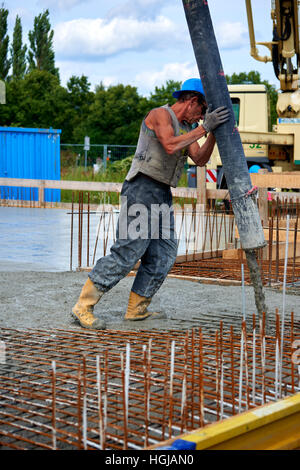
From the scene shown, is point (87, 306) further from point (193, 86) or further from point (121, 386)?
point (193, 86)

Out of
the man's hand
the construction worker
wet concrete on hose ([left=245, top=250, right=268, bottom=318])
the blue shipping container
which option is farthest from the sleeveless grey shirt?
the blue shipping container

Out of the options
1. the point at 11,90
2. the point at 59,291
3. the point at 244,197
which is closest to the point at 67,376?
the point at 244,197

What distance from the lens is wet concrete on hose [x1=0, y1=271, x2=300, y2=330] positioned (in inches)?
197

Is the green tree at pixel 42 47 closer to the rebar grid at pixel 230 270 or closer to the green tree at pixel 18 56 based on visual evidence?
the green tree at pixel 18 56

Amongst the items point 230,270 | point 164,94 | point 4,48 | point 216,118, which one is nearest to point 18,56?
point 4,48

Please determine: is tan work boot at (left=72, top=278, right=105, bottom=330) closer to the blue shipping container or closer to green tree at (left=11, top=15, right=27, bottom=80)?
the blue shipping container

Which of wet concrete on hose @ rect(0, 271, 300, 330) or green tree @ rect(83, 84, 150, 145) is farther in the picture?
green tree @ rect(83, 84, 150, 145)

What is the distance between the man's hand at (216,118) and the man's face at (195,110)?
463 mm

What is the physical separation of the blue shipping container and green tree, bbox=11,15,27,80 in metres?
24.5

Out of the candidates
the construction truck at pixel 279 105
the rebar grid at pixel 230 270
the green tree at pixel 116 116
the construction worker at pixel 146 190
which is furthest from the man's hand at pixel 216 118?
the green tree at pixel 116 116

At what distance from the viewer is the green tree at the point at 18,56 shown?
143 ft

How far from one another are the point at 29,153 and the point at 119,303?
14777 millimetres

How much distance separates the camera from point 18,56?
43.5 meters
